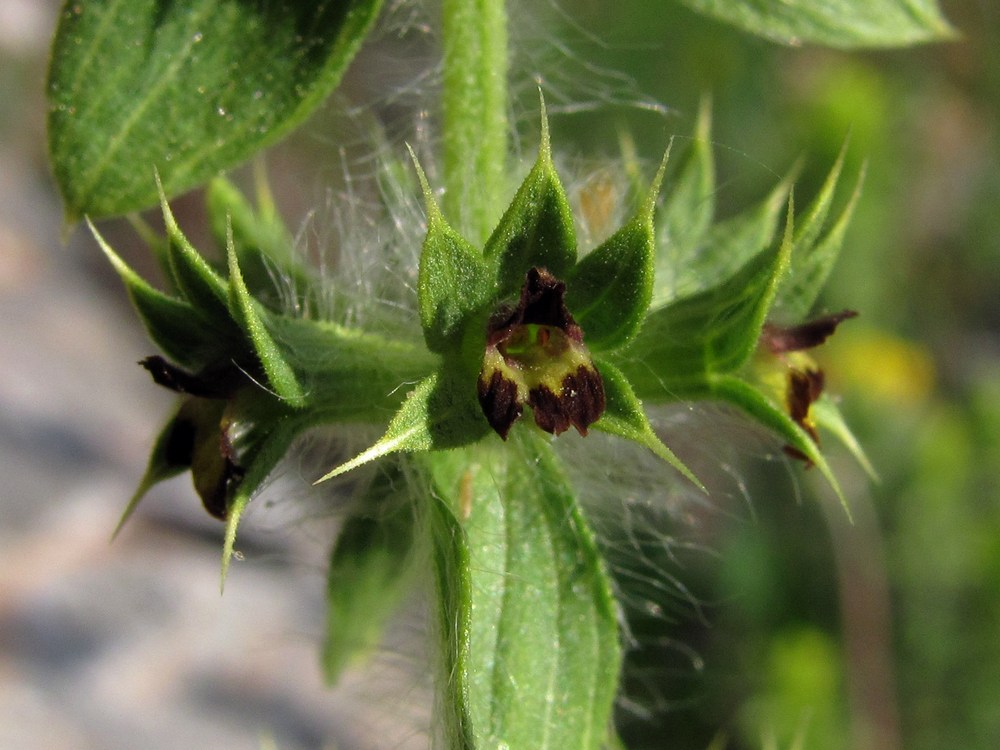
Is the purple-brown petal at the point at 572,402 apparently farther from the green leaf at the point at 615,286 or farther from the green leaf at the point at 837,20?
the green leaf at the point at 837,20

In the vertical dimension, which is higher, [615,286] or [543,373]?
[615,286]

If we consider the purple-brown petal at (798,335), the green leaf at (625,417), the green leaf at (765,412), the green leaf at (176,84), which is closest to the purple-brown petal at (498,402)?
the green leaf at (625,417)

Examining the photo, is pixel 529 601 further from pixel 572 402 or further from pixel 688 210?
pixel 688 210

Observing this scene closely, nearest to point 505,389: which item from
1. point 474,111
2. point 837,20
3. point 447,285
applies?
point 447,285

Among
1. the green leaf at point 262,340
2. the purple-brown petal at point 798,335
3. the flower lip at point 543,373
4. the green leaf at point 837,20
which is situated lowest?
the green leaf at point 262,340

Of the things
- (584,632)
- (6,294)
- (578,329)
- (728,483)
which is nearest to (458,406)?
(578,329)

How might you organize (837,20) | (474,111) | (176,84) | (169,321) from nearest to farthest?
(169,321), (176,84), (474,111), (837,20)

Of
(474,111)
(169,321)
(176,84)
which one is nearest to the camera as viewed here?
(169,321)
